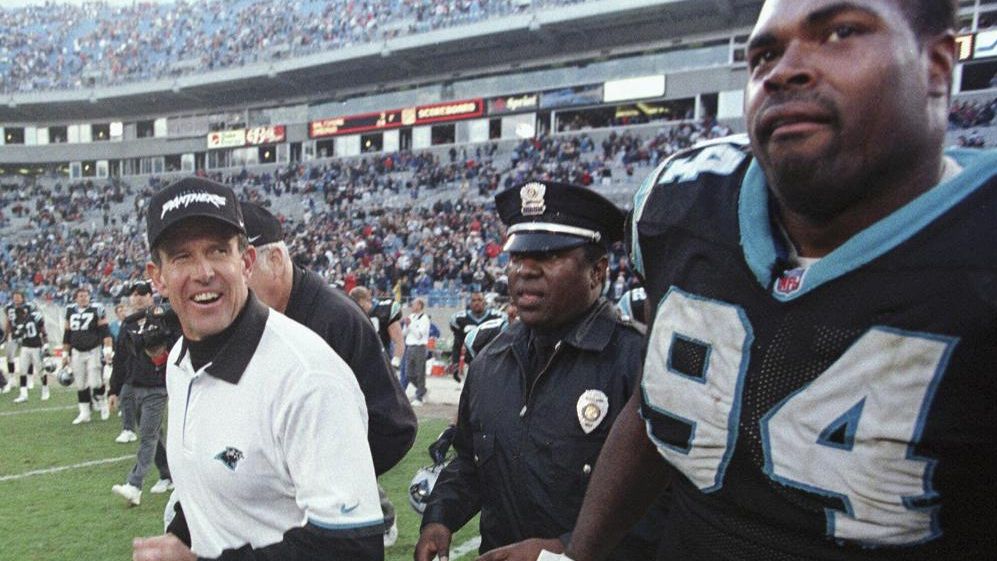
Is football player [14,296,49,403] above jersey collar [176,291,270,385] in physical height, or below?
below

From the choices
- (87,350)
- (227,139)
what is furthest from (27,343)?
(227,139)

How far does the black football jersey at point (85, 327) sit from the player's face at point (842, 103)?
11.2m

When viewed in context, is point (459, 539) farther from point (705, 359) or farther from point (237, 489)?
point (705, 359)

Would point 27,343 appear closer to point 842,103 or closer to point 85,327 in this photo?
point 85,327

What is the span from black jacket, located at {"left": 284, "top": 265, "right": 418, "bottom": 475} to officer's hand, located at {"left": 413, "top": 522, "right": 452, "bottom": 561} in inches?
36.9

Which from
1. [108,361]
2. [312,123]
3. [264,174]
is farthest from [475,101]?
[108,361]

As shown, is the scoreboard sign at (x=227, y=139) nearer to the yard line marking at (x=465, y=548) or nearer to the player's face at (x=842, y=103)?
the yard line marking at (x=465, y=548)

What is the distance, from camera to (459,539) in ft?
17.4

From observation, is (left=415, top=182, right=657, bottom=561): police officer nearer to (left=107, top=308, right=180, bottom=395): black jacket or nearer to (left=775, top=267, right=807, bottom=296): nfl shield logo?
(left=775, top=267, right=807, bottom=296): nfl shield logo

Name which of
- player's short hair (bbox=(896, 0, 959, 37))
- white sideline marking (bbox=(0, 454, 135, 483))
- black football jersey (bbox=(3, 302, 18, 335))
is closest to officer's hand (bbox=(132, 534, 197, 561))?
player's short hair (bbox=(896, 0, 959, 37))

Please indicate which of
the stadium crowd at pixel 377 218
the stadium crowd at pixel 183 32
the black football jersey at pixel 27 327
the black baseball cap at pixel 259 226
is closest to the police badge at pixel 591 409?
the black baseball cap at pixel 259 226

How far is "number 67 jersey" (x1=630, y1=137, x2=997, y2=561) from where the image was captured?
3.22 feet

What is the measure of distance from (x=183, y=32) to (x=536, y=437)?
52.7 m

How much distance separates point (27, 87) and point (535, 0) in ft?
112
